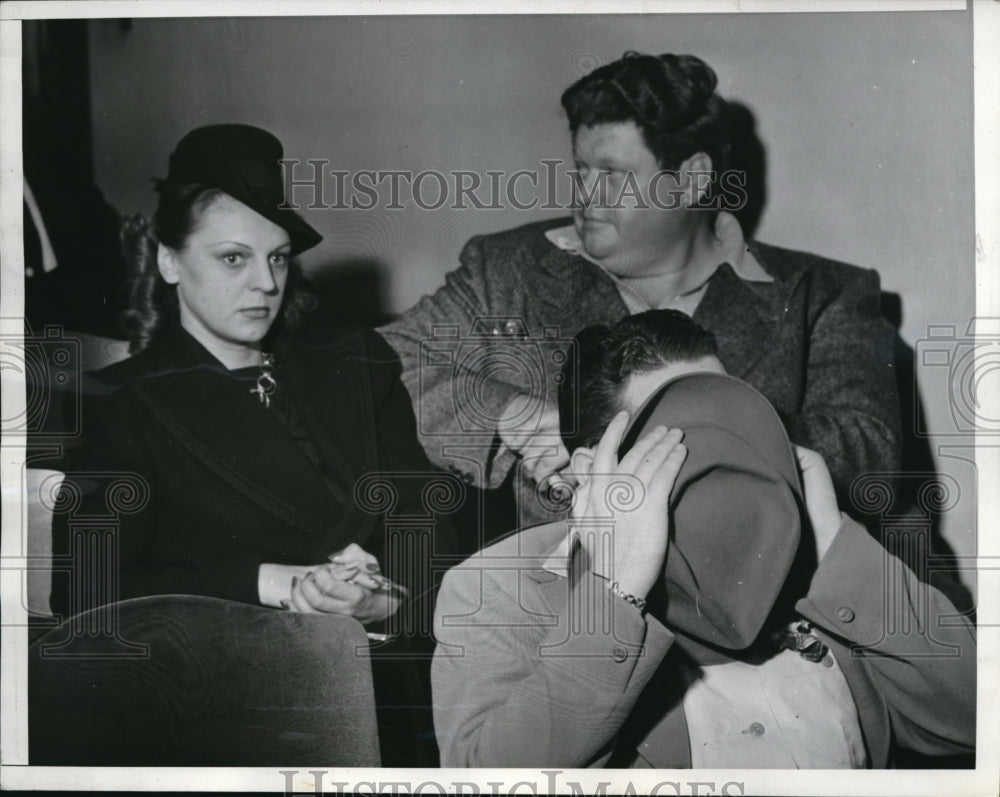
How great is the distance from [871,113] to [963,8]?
0.32 m

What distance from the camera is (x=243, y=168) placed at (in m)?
2.28

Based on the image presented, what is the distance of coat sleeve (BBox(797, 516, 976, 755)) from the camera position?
2.24 meters

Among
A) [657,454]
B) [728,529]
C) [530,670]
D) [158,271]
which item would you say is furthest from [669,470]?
[158,271]

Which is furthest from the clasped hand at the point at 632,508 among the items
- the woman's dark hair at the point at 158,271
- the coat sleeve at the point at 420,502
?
the woman's dark hair at the point at 158,271

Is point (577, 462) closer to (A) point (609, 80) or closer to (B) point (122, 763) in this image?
(A) point (609, 80)

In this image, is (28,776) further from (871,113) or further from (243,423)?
(871,113)

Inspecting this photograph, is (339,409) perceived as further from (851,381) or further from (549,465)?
(851,381)

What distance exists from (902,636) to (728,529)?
1.53ft

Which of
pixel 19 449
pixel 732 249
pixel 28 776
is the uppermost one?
pixel 732 249

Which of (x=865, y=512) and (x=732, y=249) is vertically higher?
(x=732, y=249)

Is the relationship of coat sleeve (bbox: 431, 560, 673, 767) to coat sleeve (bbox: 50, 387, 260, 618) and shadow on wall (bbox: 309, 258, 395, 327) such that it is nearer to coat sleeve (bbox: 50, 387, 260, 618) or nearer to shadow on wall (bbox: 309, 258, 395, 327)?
coat sleeve (bbox: 50, 387, 260, 618)

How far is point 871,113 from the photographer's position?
229 cm

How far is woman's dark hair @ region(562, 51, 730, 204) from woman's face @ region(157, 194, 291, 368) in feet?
2.48

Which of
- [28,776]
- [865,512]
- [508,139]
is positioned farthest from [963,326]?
[28,776]
